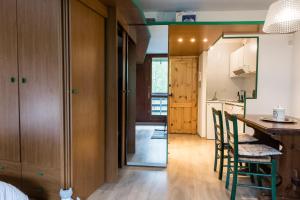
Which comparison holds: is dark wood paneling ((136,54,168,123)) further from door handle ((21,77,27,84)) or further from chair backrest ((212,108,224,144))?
door handle ((21,77,27,84))

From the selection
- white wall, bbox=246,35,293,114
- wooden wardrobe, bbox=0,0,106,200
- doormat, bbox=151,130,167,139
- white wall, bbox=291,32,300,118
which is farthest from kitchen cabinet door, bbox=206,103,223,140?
wooden wardrobe, bbox=0,0,106,200

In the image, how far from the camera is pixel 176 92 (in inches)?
217

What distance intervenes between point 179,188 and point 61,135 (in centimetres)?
152

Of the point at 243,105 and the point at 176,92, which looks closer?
the point at 243,105

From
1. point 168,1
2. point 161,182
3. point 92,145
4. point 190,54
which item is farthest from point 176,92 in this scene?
point 92,145

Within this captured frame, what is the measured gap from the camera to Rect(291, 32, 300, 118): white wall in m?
3.85

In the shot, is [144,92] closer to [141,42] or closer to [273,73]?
[141,42]

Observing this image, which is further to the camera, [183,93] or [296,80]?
[183,93]

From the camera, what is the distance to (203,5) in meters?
3.58

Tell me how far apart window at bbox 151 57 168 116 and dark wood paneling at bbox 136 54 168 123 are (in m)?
0.07

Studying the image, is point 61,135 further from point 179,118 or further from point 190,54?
point 190,54

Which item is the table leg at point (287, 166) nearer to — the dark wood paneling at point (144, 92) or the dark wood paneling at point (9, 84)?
the dark wood paneling at point (144, 92)

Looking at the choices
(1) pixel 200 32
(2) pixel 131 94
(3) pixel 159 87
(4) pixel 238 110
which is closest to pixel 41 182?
(2) pixel 131 94

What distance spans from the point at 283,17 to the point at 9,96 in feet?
8.77
